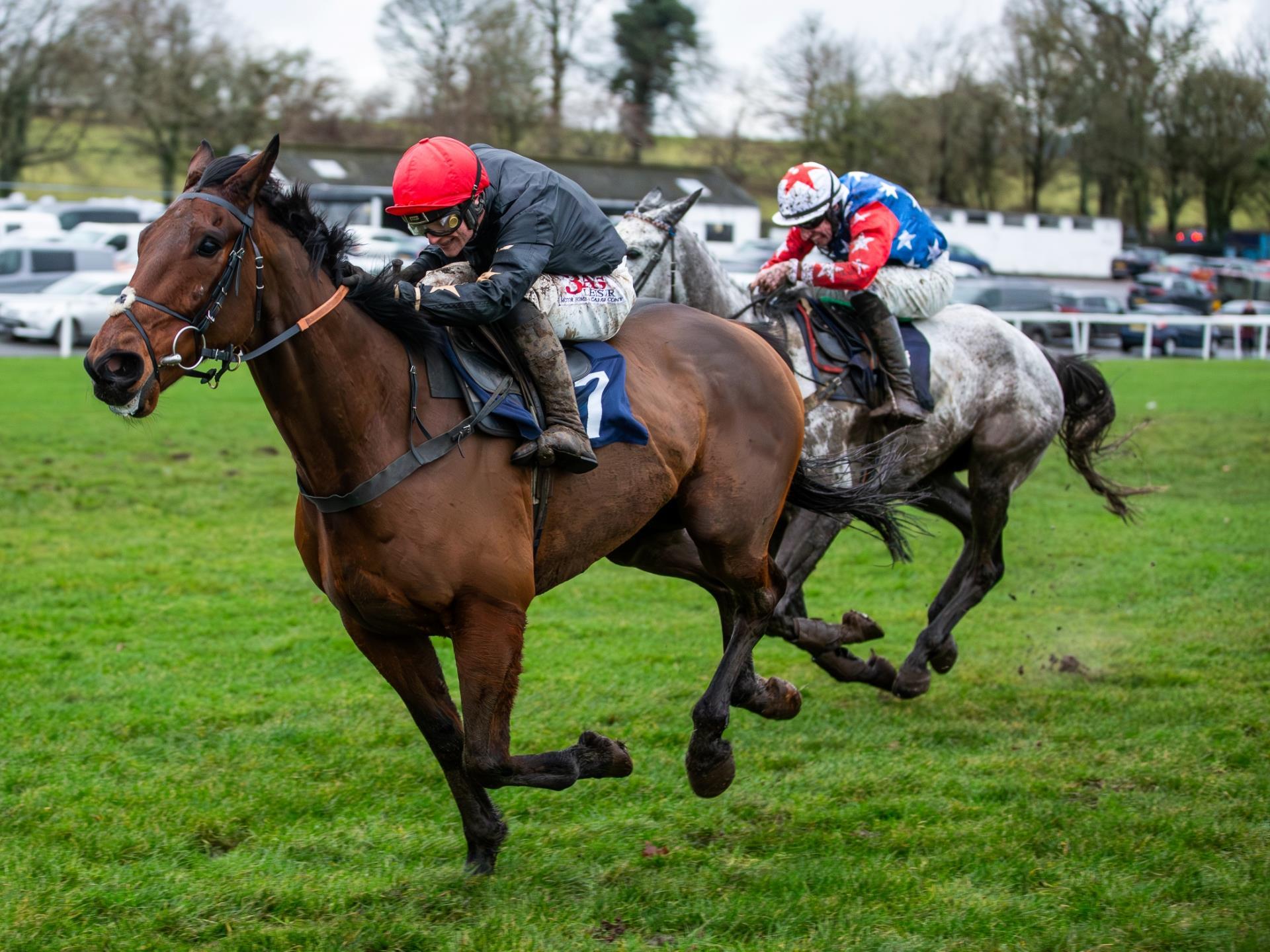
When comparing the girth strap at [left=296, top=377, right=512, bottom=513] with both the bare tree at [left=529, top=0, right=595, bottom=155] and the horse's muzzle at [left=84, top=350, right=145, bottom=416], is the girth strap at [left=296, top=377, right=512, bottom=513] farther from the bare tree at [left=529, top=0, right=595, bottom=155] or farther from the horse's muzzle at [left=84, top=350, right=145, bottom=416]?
the bare tree at [left=529, top=0, right=595, bottom=155]

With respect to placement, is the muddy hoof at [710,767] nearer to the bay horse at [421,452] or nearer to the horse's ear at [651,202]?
the bay horse at [421,452]

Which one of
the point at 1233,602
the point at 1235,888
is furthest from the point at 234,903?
the point at 1233,602

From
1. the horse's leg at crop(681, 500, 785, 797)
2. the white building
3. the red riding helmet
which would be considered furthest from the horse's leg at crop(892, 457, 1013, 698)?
the white building

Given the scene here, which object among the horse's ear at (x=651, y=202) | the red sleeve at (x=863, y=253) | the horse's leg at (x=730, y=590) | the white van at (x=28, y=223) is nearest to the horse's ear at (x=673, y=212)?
the horse's ear at (x=651, y=202)

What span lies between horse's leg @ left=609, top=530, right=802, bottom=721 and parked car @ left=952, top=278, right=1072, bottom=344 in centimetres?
2301

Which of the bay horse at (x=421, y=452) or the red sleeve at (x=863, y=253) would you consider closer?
the bay horse at (x=421, y=452)

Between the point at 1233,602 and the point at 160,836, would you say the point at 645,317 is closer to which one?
the point at 160,836

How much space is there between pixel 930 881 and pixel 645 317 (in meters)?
2.25

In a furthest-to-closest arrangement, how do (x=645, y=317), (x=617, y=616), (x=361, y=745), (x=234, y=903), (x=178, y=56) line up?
(x=178, y=56)
(x=617, y=616)
(x=361, y=745)
(x=645, y=317)
(x=234, y=903)

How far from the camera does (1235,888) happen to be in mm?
4180

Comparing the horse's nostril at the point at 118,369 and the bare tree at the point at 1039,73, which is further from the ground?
the bare tree at the point at 1039,73

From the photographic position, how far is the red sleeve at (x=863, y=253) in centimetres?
627

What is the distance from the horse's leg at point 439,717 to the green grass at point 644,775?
0.13 metres

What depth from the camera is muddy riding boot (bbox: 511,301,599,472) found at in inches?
162
